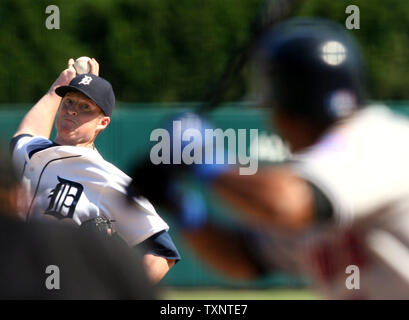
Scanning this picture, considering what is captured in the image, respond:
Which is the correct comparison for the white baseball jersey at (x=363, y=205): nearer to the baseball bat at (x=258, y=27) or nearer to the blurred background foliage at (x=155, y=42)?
the baseball bat at (x=258, y=27)

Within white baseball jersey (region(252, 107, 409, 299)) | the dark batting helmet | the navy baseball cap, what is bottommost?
white baseball jersey (region(252, 107, 409, 299))

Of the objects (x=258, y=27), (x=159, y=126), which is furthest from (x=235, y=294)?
(x=258, y=27)

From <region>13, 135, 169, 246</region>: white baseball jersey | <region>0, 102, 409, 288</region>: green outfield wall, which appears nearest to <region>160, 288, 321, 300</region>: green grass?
<region>0, 102, 409, 288</region>: green outfield wall

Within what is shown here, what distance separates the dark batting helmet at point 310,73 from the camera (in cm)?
216

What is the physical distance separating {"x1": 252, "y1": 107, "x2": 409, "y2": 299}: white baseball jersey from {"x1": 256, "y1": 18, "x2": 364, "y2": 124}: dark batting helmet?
117mm

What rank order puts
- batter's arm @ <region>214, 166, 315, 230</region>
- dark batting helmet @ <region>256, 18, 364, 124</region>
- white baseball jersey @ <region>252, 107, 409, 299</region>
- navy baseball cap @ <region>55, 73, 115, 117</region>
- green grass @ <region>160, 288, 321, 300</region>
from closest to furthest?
batter's arm @ <region>214, 166, 315, 230</region> < white baseball jersey @ <region>252, 107, 409, 299</region> < dark batting helmet @ <region>256, 18, 364, 124</region> < navy baseball cap @ <region>55, 73, 115, 117</region> < green grass @ <region>160, 288, 321, 300</region>

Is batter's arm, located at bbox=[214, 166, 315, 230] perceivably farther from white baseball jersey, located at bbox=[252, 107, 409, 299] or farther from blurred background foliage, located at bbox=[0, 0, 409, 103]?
blurred background foliage, located at bbox=[0, 0, 409, 103]

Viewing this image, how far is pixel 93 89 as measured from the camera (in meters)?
4.49

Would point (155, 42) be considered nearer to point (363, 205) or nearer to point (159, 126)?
point (159, 126)

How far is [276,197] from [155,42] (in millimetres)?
7841

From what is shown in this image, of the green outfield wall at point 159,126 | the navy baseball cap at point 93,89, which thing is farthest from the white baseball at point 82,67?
the green outfield wall at point 159,126

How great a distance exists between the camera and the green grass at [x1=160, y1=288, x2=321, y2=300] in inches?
303

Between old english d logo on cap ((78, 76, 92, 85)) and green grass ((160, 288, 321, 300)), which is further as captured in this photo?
green grass ((160, 288, 321, 300))

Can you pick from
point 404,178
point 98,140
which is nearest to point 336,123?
point 404,178
